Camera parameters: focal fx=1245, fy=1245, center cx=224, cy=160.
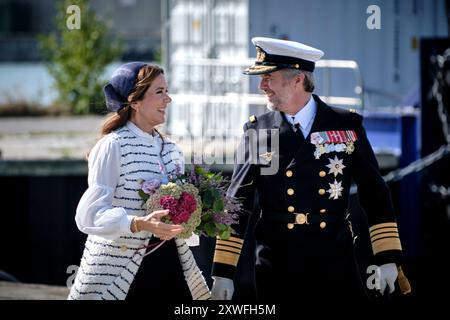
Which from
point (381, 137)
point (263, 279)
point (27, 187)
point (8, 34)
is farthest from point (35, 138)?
point (8, 34)

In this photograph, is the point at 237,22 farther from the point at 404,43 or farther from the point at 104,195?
the point at 104,195

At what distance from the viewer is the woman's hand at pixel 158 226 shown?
5.06 m

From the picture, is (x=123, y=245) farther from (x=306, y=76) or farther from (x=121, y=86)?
(x=306, y=76)

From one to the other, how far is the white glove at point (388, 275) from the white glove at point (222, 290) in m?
0.66

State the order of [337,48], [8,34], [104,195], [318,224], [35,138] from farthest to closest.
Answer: [8,34] → [35,138] → [337,48] → [318,224] → [104,195]

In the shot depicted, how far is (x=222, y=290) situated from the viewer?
5402 millimetres

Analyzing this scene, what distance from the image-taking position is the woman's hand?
506cm

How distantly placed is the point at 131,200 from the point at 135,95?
18.0 inches

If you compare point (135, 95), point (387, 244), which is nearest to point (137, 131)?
point (135, 95)

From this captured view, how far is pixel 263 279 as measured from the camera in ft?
18.2

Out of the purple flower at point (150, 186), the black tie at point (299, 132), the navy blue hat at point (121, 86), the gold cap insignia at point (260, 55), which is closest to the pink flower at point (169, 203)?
the purple flower at point (150, 186)

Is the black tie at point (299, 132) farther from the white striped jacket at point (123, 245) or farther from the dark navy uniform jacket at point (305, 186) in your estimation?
the white striped jacket at point (123, 245)

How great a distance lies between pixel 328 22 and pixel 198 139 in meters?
1.72

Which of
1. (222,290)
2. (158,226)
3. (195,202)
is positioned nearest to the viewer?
(158,226)
